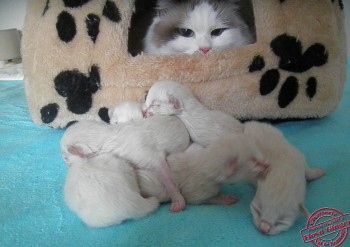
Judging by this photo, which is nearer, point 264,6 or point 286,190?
point 286,190

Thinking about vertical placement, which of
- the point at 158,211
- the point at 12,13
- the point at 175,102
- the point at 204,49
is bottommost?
the point at 158,211

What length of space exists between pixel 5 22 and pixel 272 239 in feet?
8.57

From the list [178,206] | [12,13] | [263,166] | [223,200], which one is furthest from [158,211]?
[12,13]

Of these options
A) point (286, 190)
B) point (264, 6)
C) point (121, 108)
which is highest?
point (264, 6)

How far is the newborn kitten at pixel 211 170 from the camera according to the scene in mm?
671

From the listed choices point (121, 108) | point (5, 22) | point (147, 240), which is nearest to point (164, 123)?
point (121, 108)

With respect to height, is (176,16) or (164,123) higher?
(176,16)

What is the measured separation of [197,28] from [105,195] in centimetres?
84

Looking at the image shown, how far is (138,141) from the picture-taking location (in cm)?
82

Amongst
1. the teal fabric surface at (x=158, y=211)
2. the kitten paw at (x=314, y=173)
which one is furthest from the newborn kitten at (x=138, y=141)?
the kitten paw at (x=314, y=173)

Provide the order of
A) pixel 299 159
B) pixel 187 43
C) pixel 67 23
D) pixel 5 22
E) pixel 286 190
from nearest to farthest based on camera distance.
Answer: pixel 286 190
pixel 299 159
pixel 67 23
pixel 187 43
pixel 5 22

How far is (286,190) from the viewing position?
0.62 metres

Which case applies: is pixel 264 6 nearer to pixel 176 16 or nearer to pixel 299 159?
pixel 176 16

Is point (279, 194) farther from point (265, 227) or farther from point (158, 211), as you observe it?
point (158, 211)
